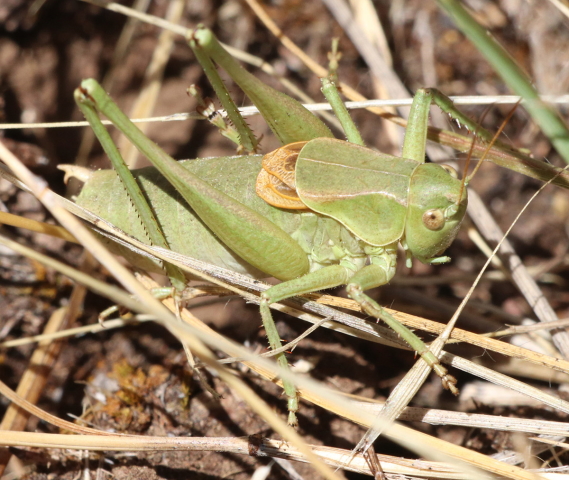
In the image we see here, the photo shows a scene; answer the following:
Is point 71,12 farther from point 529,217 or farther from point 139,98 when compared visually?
point 529,217

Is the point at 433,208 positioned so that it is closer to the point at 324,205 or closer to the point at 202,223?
the point at 324,205

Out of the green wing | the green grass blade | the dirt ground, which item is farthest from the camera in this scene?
the dirt ground

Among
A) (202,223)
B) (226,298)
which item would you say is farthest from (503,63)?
(226,298)

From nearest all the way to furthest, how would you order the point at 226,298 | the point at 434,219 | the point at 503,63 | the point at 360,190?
1. the point at 503,63
2. the point at 434,219
3. the point at 360,190
4. the point at 226,298

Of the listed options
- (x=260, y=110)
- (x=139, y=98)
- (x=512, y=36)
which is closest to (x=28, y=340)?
(x=260, y=110)

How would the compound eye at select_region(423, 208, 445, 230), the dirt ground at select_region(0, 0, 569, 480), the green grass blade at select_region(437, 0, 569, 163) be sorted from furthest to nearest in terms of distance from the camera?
the dirt ground at select_region(0, 0, 569, 480)
the compound eye at select_region(423, 208, 445, 230)
the green grass blade at select_region(437, 0, 569, 163)

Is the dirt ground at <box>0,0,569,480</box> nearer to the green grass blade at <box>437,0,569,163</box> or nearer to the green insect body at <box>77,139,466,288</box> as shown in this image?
the green insect body at <box>77,139,466,288</box>

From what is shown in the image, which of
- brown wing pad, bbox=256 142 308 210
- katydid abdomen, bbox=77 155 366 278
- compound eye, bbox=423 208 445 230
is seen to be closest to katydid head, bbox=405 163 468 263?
compound eye, bbox=423 208 445 230
